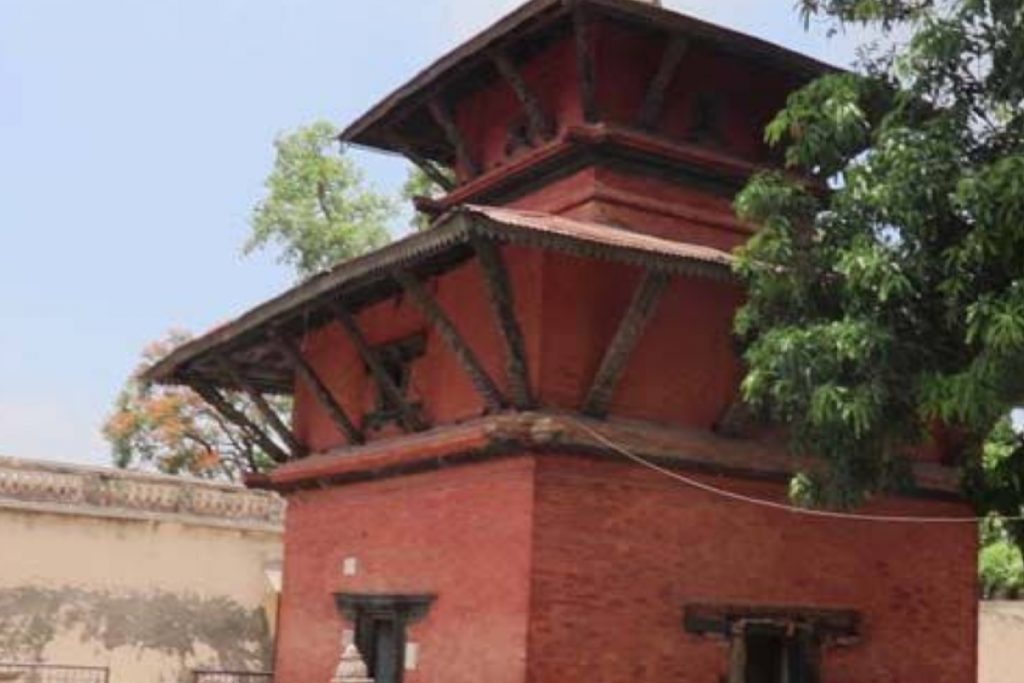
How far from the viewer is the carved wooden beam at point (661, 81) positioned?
12.7 meters

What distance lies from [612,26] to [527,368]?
359cm

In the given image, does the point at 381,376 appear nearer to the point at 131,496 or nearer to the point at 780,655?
the point at 780,655

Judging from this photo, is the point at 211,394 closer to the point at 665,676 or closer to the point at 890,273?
the point at 665,676

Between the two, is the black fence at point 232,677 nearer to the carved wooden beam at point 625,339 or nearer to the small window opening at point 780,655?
the small window opening at point 780,655

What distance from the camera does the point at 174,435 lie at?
32344mm

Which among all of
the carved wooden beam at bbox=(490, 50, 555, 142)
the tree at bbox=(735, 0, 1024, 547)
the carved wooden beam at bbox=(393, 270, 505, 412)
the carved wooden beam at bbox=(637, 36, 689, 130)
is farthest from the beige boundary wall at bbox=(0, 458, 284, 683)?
the tree at bbox=(735, 0, 1024, 547)

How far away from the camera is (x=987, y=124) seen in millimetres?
9797

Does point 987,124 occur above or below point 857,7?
below

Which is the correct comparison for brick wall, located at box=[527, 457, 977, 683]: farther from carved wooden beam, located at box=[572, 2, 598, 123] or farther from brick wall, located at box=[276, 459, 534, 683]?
carved wooden beam, located at box=[572, 2, 598, 123]

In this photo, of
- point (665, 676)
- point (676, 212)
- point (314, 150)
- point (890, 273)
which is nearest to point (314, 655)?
point (665, 676)

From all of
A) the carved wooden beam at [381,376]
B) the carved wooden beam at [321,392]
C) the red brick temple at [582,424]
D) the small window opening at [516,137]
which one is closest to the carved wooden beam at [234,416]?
the red brick temple at [582,424]

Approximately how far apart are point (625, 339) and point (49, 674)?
12227mm

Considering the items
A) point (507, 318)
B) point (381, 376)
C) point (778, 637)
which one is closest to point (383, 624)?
point (381, 376)

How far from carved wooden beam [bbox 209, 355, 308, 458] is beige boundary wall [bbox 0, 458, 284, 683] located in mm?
5879
